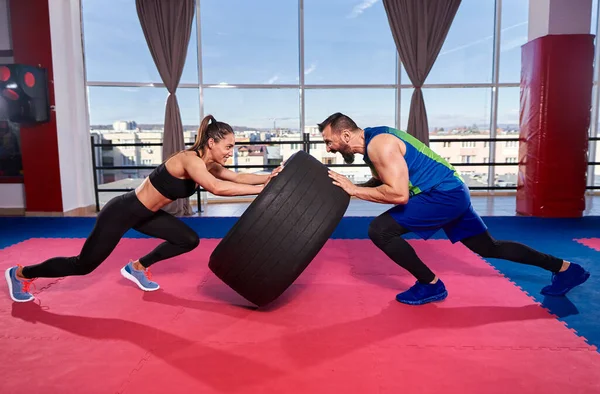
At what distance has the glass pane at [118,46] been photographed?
647 centimetres

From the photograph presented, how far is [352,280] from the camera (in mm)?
3107

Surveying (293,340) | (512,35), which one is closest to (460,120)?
(512,35)

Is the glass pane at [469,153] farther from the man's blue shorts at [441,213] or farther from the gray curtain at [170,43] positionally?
the man's blue shorts at [441,213]

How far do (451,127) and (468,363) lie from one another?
6.12 metres

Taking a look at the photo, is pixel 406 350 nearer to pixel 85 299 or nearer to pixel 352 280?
pixel 352 280

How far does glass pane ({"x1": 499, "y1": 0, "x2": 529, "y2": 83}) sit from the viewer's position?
703cm

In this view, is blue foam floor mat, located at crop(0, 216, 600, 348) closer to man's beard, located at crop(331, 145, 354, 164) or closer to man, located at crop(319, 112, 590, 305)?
man, located at crop(319, 112, 590, 305)

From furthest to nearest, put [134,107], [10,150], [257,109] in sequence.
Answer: [257,109] → [134,107] → [10,150]

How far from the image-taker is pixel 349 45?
718 cm

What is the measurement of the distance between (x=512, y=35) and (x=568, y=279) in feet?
18.5

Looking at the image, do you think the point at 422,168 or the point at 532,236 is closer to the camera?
the point at 422,168

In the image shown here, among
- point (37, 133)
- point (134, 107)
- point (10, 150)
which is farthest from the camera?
point (134, 107)

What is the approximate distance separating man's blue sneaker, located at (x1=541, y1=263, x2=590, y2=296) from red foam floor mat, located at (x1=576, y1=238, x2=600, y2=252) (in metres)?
1.38

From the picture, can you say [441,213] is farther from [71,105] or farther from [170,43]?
[71,105]
